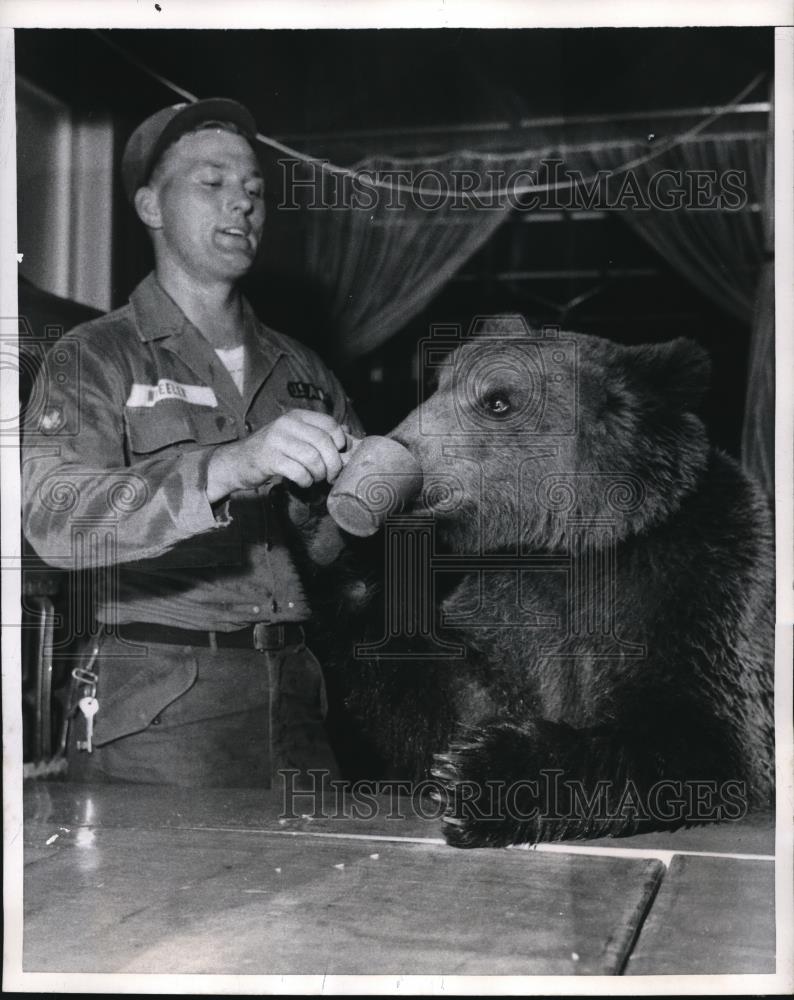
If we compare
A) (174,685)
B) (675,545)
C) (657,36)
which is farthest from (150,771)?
(657,36)

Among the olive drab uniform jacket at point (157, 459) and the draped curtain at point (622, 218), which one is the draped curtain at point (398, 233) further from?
the olive drab uniform jacket at point (157, 459)

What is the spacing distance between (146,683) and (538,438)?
123 cm

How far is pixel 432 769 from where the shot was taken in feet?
9.09

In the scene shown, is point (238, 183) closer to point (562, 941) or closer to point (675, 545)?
point (675, 545)

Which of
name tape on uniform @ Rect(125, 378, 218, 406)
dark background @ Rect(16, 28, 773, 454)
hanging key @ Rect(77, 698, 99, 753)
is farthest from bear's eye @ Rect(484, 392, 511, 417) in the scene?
hanging key @ Rect(77, 698, 99, 753)

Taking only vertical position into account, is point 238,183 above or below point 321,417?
above

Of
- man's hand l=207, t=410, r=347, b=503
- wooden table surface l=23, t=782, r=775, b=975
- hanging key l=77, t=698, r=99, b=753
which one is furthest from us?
hanging key l=77, t=698, r=99, b=753

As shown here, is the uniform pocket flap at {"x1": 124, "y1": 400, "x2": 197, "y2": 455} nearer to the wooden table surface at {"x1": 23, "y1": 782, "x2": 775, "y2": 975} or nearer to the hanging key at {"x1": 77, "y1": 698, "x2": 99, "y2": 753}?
the hanging key at {"x1": 77, "y1": 698, "x2": 99, "y2": 753}

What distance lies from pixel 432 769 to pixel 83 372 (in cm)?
141

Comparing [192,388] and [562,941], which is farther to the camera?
[192,388]

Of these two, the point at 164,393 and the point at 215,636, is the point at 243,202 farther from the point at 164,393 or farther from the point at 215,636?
the point at 215,636

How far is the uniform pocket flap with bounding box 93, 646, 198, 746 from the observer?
276 cm

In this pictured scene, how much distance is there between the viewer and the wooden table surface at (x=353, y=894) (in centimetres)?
247

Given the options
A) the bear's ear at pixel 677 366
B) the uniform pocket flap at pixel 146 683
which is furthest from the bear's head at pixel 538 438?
the uniform pocket flap at pixel 146 683
